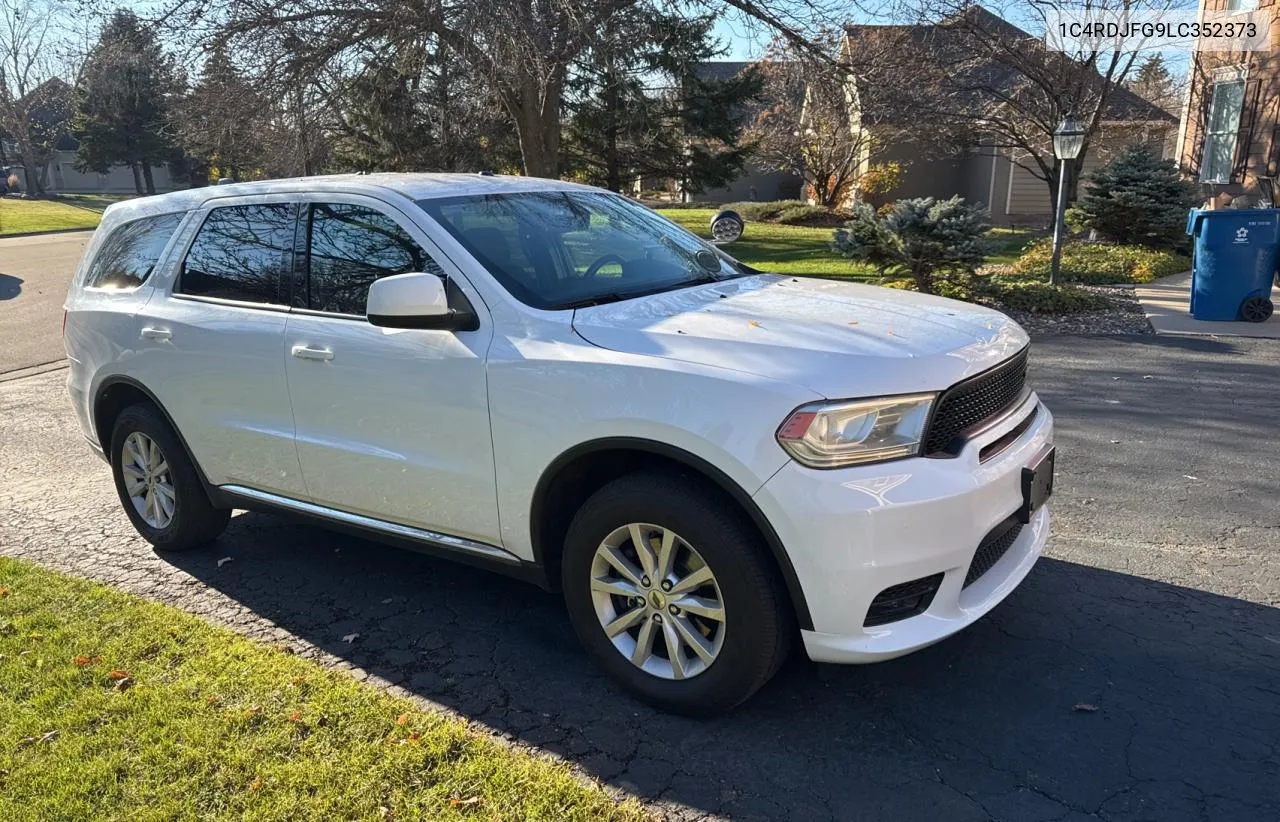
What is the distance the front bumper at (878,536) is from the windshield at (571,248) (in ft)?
4.16

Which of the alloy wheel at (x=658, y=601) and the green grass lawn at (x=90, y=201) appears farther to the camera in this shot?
the green grass lawn at (x=90, y=201)

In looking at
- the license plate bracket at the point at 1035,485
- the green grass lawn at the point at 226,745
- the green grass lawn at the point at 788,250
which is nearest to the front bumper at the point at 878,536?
the license plate bracket at the point at 1035,485

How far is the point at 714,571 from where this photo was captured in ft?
9.66

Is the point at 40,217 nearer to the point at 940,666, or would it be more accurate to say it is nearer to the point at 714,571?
the point at 714,571

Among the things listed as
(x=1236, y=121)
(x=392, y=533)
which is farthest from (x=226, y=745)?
(x=1236, y=121)

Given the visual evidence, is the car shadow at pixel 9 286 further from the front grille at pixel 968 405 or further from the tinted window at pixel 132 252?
the front grille at pixel 968 405

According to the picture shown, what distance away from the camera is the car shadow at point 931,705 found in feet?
9.07

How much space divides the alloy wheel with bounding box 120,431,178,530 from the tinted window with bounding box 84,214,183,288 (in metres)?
0.83

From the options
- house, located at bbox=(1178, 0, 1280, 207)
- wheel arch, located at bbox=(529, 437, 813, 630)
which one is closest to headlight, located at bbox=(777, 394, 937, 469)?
wheel arch, located at bbox=(529, 437, 813, 630)

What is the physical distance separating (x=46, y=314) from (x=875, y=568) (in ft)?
48.9

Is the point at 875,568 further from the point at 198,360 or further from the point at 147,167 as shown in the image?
the point at 147,167

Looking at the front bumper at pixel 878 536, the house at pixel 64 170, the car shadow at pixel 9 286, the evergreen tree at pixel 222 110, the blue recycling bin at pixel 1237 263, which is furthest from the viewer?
the house at pixel 64 170

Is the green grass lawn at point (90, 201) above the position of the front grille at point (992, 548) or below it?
above

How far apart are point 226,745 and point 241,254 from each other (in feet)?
7.44
